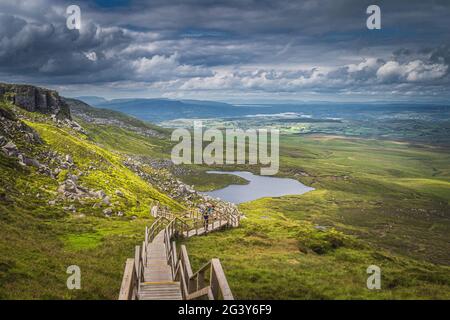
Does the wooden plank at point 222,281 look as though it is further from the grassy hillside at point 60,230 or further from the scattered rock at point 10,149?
the scattered rock at point 10,149

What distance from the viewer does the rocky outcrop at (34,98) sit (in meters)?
117

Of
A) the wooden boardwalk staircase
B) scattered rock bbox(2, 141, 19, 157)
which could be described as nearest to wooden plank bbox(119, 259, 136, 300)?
the wooden boardwalk staircase

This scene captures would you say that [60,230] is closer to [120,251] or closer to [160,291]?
[120,251]

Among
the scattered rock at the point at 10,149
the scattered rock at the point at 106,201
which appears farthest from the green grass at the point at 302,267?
the scattered rock at the point at 10,149

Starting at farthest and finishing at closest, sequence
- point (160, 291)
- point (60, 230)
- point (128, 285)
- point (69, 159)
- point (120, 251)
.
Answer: point (69, 159), point (60, 230), point (120, 251), point (160, 291), point (128, 285)

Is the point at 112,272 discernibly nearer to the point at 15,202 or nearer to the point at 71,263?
the point at 71,263

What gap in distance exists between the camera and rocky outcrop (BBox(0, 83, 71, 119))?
11669cm

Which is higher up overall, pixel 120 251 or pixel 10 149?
pixel 10 149

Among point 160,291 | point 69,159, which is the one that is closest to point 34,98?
point 69,159

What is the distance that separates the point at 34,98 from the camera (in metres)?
121

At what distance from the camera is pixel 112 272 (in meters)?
25.5

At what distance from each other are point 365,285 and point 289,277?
16.3ft

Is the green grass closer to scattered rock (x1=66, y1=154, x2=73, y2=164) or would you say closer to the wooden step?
the wooden step
